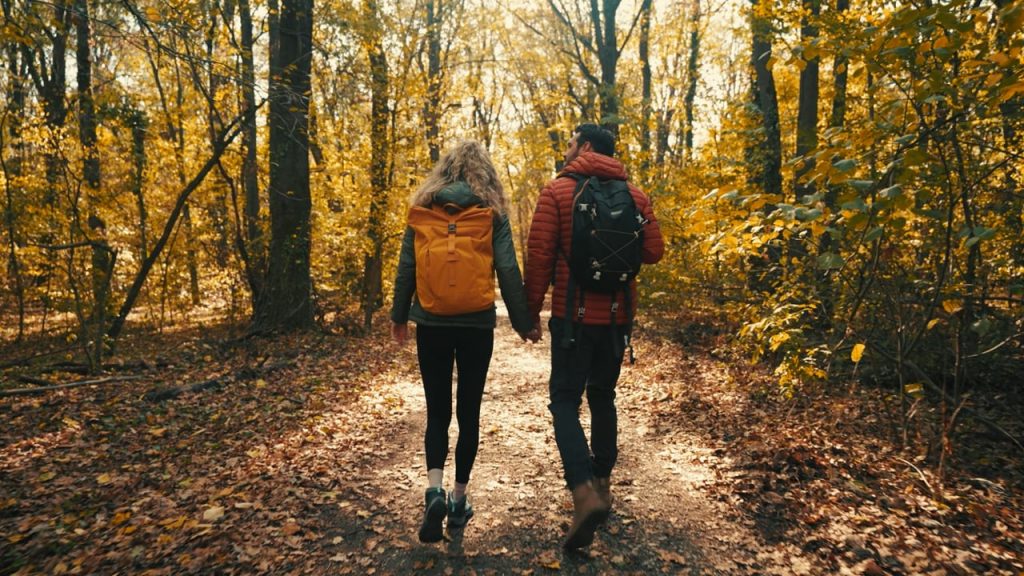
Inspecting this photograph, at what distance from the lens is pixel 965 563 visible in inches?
110

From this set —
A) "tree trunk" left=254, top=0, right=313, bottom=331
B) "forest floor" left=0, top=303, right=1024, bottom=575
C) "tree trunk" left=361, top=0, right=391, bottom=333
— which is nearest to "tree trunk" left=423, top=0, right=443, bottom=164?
"tree trunk" left=361, top=0, right=391, bottom=333

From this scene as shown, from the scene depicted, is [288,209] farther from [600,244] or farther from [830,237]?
[830,237]

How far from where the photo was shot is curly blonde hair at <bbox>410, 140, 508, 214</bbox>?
120 inches

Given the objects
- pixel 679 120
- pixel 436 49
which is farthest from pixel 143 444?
pixel 436 49

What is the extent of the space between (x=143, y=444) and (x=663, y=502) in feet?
14.3

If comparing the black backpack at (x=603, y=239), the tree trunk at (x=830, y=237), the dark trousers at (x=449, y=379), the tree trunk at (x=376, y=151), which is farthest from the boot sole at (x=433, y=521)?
the tree trunk at (x=376, y=151)

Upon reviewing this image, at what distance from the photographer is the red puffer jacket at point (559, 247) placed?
3.05 metres

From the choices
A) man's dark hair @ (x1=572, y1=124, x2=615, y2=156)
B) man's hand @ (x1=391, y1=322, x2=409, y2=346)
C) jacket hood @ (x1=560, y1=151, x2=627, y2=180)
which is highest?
man's dark hair @ (x1=572, y1=124, x2=615, y2=156)

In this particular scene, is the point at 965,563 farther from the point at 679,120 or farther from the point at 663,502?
the point at 679,120

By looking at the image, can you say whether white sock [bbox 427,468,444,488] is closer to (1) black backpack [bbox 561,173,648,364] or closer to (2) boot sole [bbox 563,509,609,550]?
(2) boot sole [bbox 563,509,609,550]

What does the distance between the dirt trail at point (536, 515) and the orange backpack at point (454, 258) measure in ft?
4.66

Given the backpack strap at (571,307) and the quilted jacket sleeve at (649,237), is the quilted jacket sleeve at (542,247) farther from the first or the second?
the quilted jacket sleeve at (649,237)

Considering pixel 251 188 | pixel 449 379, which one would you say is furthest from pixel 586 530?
pixel 251 188

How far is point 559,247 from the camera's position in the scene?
3.09 metres
